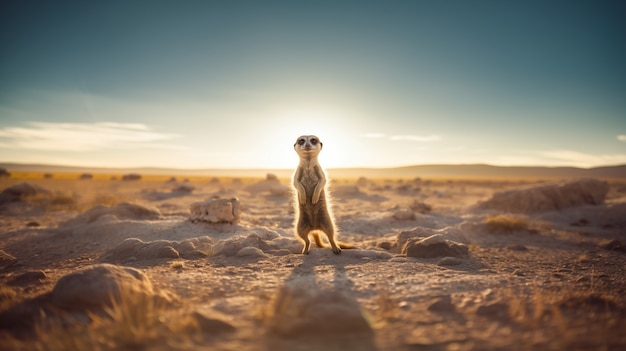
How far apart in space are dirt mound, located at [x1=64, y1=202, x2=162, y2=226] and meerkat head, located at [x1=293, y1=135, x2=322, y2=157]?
667 cm

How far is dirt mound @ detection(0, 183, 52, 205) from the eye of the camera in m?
15.0

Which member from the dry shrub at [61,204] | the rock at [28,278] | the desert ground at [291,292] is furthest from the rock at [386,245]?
the dry shrub at [61,204]

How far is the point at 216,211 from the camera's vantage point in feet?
30.1

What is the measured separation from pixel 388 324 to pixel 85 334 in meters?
2.73

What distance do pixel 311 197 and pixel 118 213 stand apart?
7.70m

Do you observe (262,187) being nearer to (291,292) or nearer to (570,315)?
(291,292)

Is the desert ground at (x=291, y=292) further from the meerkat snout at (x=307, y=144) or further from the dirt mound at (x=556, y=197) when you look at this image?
the dirt mound at (x=556, y=197)

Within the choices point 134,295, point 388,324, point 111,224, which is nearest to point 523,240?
point 388,324

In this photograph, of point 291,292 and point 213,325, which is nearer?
point 213,325

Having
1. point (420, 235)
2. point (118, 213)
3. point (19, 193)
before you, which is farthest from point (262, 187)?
point (420, 235)

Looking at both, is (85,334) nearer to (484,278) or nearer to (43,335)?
(43,335)

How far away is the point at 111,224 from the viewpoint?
8844 mm

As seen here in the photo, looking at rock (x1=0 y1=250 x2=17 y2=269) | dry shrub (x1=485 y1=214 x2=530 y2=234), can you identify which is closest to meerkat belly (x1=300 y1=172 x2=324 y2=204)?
rock (x1=0 y1=250 x2=17 y2=269)

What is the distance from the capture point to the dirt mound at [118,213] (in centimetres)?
1005
